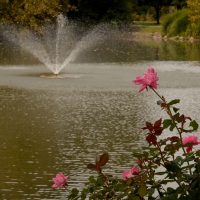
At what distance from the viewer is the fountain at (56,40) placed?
2961cm

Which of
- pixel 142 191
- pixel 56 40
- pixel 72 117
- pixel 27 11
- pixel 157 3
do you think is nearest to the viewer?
pixel 142 191

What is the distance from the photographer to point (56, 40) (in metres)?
42.8

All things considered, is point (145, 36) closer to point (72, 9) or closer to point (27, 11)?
point (72, 9)

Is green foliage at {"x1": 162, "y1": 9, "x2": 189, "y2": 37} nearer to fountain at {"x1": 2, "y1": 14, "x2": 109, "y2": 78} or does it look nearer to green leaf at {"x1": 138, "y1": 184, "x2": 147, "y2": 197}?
fountain at {"x1": 2, "y1": 14, "x2": 109, "y2": 78}

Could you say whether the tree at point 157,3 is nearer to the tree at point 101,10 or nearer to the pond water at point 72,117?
the tree at point 101,10

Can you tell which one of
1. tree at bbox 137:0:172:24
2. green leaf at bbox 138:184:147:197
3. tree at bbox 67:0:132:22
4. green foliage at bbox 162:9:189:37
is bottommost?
green leaf at bbox 138:184:147:197

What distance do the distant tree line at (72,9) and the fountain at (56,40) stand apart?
706mm

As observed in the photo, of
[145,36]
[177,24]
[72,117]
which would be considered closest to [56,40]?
[177,24]

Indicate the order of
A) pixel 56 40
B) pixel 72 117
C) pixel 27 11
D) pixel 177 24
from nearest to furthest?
pixel 72 117 → pixel 27 11 → pixel 56 40 → pixel 177 24

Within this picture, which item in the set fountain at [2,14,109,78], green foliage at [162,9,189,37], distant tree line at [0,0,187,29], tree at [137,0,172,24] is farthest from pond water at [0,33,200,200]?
tree at [137,0,172,24]

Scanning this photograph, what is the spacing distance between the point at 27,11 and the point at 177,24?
12197 mm

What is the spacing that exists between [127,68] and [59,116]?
35.3 feet

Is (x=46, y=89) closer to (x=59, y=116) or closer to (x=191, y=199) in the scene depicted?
(x=59, y=116)

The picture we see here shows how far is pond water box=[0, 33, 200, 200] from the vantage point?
8.16m
